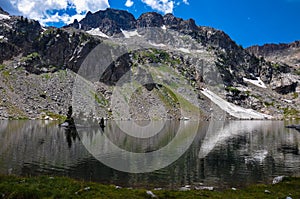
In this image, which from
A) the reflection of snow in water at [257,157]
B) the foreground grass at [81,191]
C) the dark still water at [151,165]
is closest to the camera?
the foreground grass at [81,191]

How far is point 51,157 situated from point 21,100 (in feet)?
504

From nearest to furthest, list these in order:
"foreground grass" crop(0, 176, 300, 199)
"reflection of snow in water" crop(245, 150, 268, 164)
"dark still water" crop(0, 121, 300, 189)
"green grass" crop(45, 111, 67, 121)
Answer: "foreground grass" crop(0, 176, 300, 199)
"dark still water" crop(0, 121, 300, 189)
"reflection of snow in water" crop(245, 150, 268, 164)
"green grass" crop(45, 111, 67, 121)

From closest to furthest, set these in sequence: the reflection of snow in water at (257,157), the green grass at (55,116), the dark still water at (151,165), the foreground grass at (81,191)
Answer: the foreground grass at (81,191) < the dark still water at (151,165) < the reflection of snow in water at (257,157) < the green grass at (55,116)

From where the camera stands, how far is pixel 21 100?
191m

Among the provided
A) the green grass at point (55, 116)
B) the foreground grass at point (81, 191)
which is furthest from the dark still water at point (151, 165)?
the green grass at point (55, 116)

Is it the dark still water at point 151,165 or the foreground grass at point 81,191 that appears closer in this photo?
the foreground grass at point 81,191

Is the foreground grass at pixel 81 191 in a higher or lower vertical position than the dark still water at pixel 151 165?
higher

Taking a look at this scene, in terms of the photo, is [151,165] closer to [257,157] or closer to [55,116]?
[257,157]

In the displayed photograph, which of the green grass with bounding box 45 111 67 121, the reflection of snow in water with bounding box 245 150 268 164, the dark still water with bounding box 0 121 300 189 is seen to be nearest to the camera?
the dark still water with bounding box 0 121 300 189

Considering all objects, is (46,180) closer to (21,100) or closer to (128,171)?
(128,171)

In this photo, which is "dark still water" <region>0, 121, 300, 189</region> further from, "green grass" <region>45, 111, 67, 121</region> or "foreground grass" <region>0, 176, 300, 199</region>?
"green grass" <region>45, 111, 67, 121</region>

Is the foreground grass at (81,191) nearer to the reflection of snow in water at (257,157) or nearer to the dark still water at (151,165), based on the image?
the dark still water at (151,165)

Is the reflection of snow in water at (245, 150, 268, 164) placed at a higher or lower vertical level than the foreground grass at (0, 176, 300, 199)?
lower

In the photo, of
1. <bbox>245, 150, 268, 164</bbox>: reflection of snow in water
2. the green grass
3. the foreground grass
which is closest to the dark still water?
<bbox>245, 150, 268, 164</bbox>: reflection of snow in water
